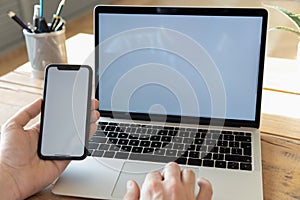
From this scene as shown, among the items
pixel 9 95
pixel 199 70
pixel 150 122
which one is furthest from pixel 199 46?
pixel 9 95

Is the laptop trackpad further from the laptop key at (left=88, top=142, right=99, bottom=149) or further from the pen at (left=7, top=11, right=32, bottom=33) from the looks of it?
the pen at (left=7, top=11, right=32, bottom=33)

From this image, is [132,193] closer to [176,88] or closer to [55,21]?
[176,88]

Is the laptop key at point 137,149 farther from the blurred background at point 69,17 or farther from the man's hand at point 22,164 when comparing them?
the blurred background at point 69,17

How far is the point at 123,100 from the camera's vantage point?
0.81 meters

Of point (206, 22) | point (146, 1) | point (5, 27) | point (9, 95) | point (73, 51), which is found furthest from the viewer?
point (146, 1)

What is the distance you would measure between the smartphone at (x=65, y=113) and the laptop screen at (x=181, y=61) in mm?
115

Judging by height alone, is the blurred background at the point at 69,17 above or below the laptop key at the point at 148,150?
Result: below

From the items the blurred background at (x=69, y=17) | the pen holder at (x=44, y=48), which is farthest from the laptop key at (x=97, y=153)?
the blurred background at (x=69, y=17)

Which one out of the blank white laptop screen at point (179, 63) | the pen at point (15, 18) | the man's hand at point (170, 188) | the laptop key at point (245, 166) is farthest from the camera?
the pen at point (15, 18)

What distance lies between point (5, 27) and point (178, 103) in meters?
2.10

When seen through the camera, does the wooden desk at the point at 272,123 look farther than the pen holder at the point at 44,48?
No

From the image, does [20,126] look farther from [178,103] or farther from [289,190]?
[289,190]

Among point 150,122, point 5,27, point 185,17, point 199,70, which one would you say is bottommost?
point 5,27

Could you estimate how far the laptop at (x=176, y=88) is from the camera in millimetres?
697
